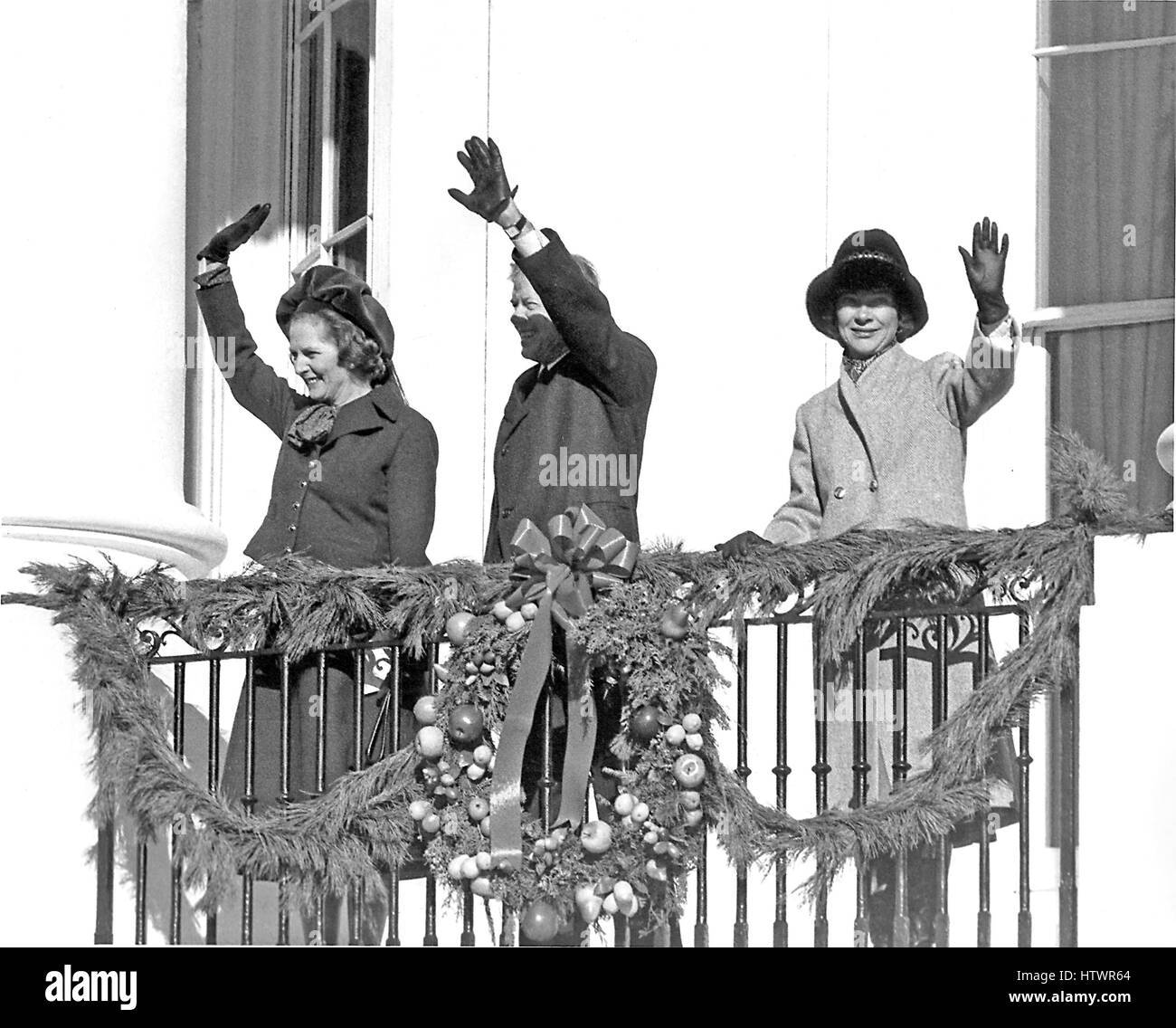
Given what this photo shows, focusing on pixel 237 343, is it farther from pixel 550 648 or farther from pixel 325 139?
pixel 325 139

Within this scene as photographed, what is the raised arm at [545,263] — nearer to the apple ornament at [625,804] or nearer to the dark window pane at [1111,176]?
the apple ornament at [625,804]

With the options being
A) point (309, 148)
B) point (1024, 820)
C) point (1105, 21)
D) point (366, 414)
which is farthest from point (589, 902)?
point (309, 148)

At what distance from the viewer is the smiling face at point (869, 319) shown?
312 inches

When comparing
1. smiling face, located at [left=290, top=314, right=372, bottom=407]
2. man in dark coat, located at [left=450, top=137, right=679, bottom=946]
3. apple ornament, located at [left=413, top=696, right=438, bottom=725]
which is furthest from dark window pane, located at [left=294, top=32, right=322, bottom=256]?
apple ornament, located at [left=413, top=696, right=438, bottom=725]

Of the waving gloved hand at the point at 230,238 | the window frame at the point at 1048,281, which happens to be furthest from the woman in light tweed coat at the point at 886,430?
the waving gloved hand at the point at 230,238

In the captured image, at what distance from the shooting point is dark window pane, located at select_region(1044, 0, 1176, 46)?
9492mm

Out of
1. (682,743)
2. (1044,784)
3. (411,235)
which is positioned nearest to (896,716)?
(682,743)

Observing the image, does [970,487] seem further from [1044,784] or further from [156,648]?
[156,648]

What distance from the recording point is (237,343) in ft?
28.8

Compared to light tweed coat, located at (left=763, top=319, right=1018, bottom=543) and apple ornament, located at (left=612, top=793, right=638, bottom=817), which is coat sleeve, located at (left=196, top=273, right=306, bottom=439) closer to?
light tweed coat, located at (left=763, top=319, right=1018, bottom=543)

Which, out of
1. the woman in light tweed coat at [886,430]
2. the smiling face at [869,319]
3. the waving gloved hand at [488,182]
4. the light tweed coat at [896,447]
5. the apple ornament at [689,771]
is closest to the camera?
the apple ornament at [689,771]

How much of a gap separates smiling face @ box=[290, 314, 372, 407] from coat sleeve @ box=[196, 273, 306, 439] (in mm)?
385

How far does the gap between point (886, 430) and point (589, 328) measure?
92 centimetres

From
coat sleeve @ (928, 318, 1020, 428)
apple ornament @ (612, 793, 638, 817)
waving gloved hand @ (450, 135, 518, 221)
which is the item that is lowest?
apple ornament @ (612, 793, 638, 817)
